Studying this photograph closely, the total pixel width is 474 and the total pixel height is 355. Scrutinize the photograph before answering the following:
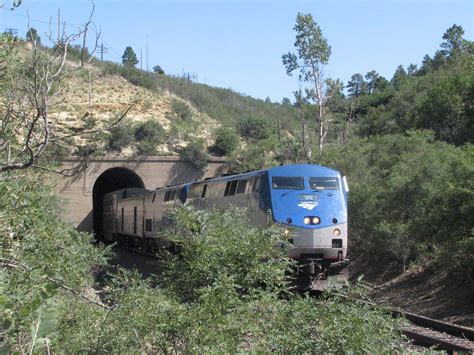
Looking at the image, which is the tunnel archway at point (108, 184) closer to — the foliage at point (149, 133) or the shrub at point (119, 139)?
the shrub at point (119, 139)

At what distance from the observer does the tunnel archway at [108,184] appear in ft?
169

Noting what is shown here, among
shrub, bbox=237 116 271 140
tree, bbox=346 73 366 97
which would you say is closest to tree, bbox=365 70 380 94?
tree, bbox=346 73 366 97

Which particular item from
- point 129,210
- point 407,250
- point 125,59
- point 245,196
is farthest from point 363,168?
point 125,59

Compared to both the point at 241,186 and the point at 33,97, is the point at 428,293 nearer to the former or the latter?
the point at 241,186

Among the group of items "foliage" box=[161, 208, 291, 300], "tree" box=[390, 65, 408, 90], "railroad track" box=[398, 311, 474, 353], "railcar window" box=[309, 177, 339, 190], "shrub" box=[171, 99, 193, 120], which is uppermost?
"tree" box=[390, 65, 408, 90]

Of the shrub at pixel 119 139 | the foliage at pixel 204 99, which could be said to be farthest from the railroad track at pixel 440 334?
the foliage at pixel 204 99

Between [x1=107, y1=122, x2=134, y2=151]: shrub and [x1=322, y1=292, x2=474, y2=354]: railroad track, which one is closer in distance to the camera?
[x1=322, y1=292, x2=474, y2=354]: railroad track

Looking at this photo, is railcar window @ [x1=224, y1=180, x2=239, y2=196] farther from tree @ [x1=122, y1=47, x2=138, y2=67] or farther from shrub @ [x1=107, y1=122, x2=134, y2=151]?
tree @ [x1=122, y1=47, x2=138, y2=67]

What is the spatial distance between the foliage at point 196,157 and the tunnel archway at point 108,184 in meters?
3.98

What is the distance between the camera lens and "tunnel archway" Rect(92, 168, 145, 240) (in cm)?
5159

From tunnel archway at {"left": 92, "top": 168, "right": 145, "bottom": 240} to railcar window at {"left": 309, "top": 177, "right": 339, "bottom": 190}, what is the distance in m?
31.5

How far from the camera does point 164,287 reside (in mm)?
9328

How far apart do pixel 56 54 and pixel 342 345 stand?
451cm

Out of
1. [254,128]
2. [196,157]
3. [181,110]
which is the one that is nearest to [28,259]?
[196,157]
